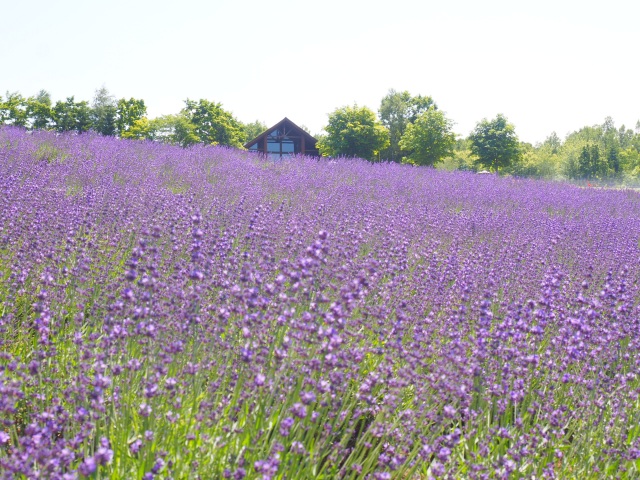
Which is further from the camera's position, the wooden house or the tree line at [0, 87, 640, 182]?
the wooden house

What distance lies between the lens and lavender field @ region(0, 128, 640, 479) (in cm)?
214

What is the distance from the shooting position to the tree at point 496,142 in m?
35.5

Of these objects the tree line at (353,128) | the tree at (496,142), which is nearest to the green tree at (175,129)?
the tree line at (353,128)

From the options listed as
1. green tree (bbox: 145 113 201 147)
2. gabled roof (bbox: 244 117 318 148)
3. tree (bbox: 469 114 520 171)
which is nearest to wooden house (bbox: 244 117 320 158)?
gabled roof (bbox: 244 117 318 148)

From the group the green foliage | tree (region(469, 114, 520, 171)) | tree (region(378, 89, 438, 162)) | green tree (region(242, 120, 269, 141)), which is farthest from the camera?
green tree (region(242, 120, 269, 141))

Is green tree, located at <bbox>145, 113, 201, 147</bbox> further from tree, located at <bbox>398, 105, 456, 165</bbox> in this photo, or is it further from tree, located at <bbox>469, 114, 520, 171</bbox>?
tree, located at <bbox>469, 114, 520, 171</bbox>

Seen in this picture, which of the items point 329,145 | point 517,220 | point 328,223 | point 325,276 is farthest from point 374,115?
point 325,276

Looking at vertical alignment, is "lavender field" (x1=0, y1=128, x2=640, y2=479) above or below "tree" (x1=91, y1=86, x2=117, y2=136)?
below

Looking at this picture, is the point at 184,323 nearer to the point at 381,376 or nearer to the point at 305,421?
the point at 305,421

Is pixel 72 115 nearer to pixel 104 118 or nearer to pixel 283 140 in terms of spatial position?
pixel 104 118

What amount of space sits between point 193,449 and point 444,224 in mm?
5850

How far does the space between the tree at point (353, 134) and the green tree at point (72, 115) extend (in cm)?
1850

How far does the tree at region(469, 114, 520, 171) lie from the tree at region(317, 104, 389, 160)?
6376 millimetres

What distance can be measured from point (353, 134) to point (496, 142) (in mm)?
9577
